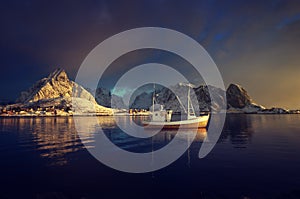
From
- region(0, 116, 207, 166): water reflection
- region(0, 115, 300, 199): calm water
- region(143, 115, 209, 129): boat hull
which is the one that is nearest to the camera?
region(0, 115, 300, 199): calm water

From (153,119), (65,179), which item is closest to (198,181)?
(65,179)

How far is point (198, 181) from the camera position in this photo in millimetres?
18391

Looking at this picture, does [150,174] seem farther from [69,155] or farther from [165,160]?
[69,155]

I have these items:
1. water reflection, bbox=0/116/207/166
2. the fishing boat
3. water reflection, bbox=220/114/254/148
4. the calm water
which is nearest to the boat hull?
the fishing boat

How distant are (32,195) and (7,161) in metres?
15.7

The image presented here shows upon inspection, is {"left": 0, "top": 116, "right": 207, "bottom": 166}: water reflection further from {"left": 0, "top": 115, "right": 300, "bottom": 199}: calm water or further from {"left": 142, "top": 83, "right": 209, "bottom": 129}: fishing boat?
{"left": 142, "top": 83, "right": 209, "bottom": 129}: fishing boat

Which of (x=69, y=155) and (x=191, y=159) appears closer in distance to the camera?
(x=191, y=159)

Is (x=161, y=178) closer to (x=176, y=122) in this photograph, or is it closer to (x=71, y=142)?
(x=71, y=142)

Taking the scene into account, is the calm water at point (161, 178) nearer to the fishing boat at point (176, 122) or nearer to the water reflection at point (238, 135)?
the water reflection at point (238, 135)

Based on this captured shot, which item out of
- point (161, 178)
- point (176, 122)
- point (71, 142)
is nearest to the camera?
point (161, 178)

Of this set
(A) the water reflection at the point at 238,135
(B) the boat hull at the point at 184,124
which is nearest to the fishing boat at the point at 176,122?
(B) the boat hull at the point at 184,124

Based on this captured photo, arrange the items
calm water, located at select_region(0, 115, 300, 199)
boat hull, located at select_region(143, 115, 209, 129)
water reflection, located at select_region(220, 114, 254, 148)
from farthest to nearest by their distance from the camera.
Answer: boat hull, located at select_region(143, 115, 209, 129) < water reflection, located at select_region(220, 114, 254, 148) < calm water, located at select_region(0, 115, 300, 199)

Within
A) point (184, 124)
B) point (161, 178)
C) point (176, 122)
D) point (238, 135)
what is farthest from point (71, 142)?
point (238, 135)

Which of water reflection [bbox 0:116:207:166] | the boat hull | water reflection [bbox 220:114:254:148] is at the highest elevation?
the boat hull
